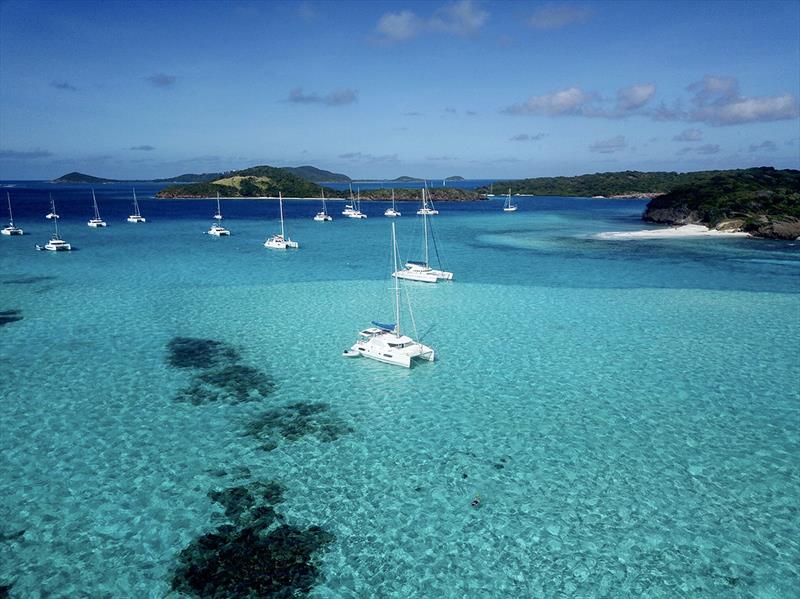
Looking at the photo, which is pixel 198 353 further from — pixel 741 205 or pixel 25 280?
pixel 741 205

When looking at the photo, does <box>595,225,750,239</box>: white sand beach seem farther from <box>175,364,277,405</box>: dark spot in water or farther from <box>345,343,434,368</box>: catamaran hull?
<box>175,364,277,405</box>: dark spot in water

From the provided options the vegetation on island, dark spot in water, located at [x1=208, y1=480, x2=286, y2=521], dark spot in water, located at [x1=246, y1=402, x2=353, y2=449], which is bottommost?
dark spot in water, located at [x1=208, y1=480, x2=286, y2=521]

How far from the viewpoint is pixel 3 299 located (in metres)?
47.0

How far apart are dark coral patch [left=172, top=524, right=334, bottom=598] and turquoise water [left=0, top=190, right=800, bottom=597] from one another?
43 centimetres

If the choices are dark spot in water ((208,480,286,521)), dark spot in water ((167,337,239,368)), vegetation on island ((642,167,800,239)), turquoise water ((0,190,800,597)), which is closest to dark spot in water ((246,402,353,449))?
turquoise water ((0,190,800,597))

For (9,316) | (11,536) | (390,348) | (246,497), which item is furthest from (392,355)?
(9,316)

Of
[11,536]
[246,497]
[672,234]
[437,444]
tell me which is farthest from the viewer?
[672,234]

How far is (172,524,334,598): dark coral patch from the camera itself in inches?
573

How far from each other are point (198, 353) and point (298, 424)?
41.9ft

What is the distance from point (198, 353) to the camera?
3334 centimetres

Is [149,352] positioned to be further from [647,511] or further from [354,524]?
[647,511]

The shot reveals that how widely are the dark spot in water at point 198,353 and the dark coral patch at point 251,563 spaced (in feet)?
53.8

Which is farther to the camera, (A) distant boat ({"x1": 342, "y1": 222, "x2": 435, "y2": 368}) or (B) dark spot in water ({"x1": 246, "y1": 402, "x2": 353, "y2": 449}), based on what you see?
(A) distant boat ({"x1": 342, "y1": 222, "x2": 435, "y2": 368})

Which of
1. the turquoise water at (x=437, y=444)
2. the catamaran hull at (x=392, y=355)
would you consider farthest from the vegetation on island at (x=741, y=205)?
the catamaran hull at (x=392, y=355)
